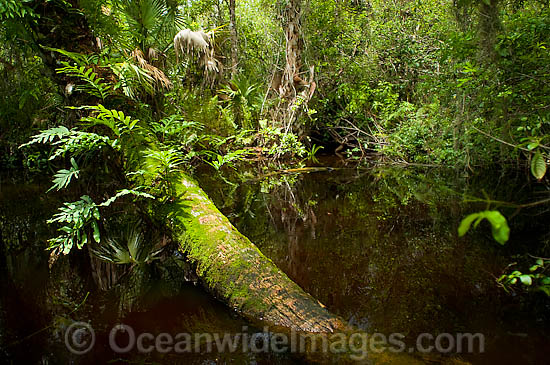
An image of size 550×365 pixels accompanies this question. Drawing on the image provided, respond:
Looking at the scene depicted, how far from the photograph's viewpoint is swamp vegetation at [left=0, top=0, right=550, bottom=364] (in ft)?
6.76

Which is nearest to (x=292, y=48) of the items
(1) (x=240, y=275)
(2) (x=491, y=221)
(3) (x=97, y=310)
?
(1) (x=240, y=275)

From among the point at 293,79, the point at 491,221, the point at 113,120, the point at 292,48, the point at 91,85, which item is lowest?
the point at 491,221

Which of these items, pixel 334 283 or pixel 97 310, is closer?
pixel 97 310

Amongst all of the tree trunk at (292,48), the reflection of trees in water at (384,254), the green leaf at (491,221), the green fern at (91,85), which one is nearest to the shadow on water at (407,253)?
the reflection of trees in water at (384,254)

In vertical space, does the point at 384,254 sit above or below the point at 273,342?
above

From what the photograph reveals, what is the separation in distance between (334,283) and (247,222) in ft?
6.12

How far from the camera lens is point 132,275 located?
293cm

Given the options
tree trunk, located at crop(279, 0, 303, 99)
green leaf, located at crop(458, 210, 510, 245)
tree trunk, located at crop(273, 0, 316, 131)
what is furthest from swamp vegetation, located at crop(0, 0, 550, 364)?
tree trunk, located at crop(279, 0, 303, 99)

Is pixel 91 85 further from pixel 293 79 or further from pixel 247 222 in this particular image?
pixel 293 79

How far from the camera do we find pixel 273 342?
1924 mm

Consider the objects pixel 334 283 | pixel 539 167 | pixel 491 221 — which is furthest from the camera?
pixel 334 283

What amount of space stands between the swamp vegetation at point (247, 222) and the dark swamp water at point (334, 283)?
0.05 feet

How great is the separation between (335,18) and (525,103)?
8.10 meters

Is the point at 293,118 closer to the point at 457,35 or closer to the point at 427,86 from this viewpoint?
the point at 427,86
